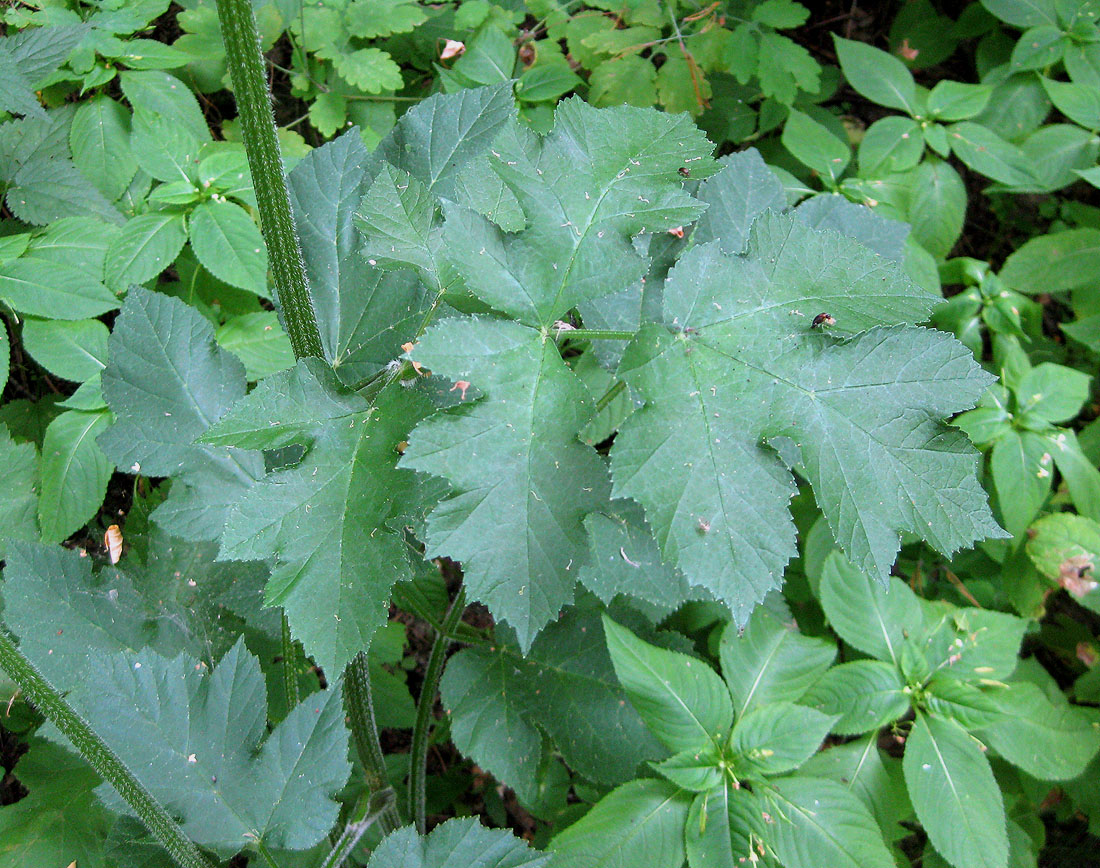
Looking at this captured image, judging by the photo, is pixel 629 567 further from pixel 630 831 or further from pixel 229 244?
pixel 229 244

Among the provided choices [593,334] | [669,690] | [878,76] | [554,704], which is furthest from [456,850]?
[878,76]

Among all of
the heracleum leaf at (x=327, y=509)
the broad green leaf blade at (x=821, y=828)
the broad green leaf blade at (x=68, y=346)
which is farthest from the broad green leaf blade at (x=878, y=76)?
the broad green leaf blade at (x=68, y=346)

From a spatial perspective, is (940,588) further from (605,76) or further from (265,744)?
(265,744)

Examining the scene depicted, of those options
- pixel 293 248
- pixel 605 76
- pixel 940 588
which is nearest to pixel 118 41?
pixel 605 76

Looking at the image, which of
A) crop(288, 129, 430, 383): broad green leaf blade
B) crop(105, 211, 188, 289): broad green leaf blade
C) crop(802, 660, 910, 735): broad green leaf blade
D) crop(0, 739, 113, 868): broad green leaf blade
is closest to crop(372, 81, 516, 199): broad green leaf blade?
crop(288, 129, 430, 383): broad green leaf blade

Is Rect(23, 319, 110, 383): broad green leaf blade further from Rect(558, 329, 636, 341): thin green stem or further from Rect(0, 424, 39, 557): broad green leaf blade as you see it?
Rect(558, 329, 636, 341): thin green stem

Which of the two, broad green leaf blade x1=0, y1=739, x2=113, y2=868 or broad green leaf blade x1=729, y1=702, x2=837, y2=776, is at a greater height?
broad green leaf blade x1=0, y1=739, x2=113, y2=868

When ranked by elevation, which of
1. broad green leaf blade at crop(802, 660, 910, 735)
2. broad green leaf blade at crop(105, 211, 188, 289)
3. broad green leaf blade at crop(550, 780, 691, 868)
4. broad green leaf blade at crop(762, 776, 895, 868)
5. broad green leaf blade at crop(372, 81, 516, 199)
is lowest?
broad green leaf blade at crop(802, 660, 910, 735)
